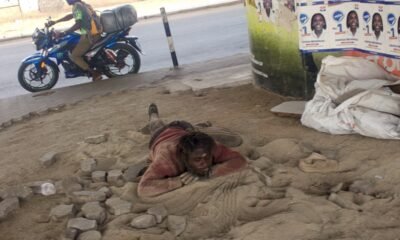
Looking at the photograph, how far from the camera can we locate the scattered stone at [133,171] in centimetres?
464

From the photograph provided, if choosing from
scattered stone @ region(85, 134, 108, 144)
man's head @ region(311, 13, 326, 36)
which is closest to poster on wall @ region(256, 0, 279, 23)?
man's head @ region(311, 13, 326, 36)

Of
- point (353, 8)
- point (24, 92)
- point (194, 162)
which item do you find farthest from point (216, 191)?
point (24, 92)

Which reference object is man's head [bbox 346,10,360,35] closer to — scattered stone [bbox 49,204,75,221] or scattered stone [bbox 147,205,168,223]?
scattered stone [bbox 147,205,168,223]

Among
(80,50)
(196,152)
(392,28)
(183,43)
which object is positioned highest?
(392,28)

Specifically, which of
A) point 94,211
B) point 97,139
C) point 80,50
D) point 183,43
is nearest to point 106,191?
point 94,211

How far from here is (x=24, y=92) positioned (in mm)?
10281

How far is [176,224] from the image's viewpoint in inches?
147

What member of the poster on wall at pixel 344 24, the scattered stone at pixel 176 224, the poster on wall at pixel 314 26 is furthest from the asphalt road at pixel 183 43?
the scattered stone at pixel 176 224

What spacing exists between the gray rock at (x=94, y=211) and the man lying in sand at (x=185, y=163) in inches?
12.8

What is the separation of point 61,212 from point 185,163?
0.99 m

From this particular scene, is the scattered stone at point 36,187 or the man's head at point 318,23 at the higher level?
the man's head at point 318,23

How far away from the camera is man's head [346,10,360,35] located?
554 centimetres

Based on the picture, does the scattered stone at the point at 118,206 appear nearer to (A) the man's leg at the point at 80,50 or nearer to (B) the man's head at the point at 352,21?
(B) the man's head at the point at 352,21

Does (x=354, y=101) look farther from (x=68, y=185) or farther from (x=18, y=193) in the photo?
(x=18, y=193)
